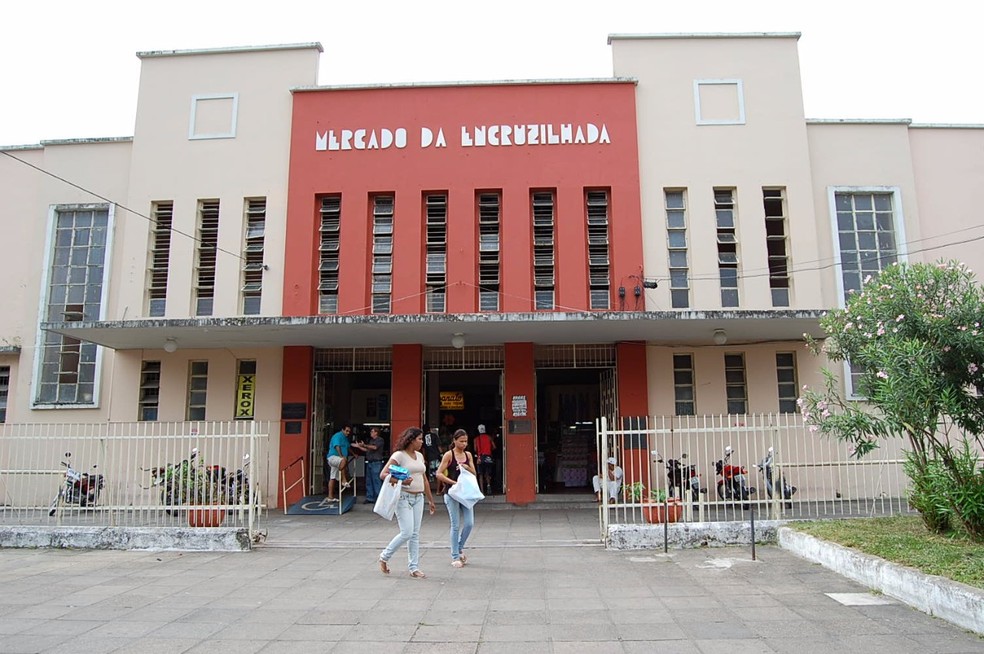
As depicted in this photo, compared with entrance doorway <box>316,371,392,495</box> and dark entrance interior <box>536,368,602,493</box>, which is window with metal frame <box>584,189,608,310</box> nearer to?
dark entrance interior <box>536,368,602,493</box>

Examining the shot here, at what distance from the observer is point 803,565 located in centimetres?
785

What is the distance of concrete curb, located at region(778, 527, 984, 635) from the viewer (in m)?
5.44

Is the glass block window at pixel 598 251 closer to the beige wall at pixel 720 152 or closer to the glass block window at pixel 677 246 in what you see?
the beige wall at pixel 720 152

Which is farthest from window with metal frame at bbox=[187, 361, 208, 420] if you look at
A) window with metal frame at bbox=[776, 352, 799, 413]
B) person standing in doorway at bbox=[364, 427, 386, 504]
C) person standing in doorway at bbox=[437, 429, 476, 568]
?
window with metal frame at bbox=[776, 352, 799, 413]

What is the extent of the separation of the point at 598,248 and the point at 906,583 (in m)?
9.09

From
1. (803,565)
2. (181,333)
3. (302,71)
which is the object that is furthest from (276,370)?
(803,565)

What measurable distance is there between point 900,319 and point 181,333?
37.3 ft

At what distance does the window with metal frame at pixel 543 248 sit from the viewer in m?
14.1

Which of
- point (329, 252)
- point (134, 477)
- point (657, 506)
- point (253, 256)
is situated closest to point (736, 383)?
point (657, 506)

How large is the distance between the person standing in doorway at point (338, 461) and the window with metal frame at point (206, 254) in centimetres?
381

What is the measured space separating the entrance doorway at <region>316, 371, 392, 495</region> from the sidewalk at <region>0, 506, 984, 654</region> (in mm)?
4981

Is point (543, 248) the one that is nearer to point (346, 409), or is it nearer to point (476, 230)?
point (476, 230)

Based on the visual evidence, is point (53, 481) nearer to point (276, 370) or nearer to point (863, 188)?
point (276, 370)

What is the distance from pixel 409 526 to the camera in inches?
291
